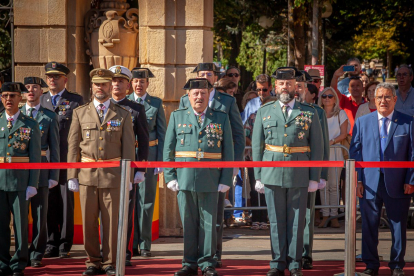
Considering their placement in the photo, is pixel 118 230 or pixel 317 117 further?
pixel 317 117

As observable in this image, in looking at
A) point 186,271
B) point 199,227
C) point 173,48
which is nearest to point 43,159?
point 199,227

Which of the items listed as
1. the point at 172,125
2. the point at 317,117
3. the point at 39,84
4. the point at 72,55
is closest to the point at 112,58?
the point at 72,55

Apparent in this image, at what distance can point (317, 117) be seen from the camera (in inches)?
288

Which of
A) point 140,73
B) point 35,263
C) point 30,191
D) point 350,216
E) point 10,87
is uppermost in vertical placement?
point 140,73

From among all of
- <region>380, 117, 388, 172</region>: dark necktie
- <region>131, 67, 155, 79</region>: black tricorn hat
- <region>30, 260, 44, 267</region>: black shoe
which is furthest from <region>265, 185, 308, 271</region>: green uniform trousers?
<region>30, 260, 44, 267</region>: black shoe

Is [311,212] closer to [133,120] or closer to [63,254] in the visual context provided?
[133,120]

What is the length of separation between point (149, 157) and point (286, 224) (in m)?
2.08

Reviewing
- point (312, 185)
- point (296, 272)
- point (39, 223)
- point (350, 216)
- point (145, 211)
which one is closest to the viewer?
point (350, 216)

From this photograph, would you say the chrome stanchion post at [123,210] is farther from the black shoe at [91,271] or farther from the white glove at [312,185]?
the white glove at [312,185]

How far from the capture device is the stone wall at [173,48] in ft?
31.2

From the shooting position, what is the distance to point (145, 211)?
8.46 meters

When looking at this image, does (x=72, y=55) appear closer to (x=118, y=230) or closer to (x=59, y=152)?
(x=59, y=152)

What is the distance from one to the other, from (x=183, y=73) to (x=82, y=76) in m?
1.68

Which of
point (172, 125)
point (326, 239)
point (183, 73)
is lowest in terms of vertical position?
point (326, 239)
